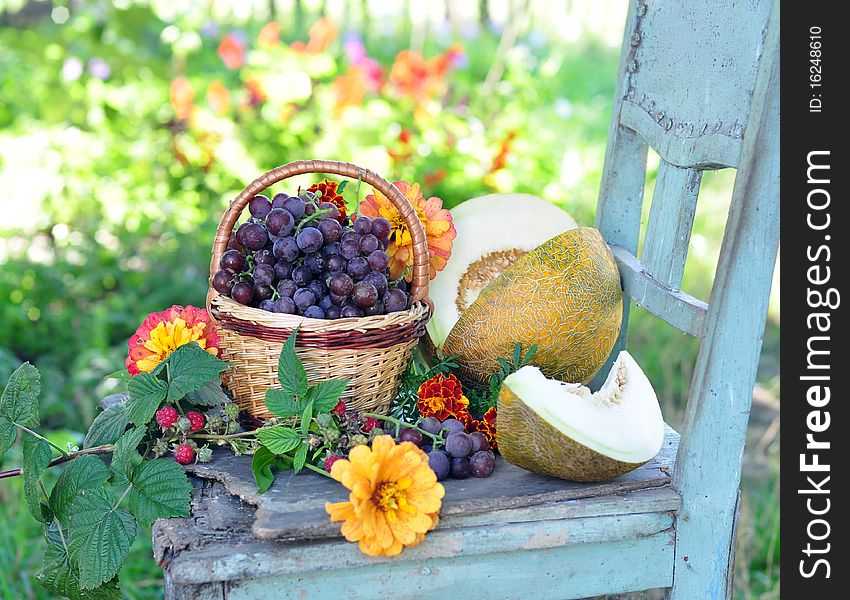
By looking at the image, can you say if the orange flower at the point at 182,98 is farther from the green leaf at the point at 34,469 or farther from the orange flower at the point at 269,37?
the green leaf at the point at 34,469

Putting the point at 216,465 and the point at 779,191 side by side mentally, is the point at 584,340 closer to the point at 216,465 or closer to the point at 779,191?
the point at 779,191

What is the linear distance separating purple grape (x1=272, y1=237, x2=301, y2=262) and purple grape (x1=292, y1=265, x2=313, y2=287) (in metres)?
0.02

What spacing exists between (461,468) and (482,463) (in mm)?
30

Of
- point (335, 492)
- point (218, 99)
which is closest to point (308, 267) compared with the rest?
point (335, 492)

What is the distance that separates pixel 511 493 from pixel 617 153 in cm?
73

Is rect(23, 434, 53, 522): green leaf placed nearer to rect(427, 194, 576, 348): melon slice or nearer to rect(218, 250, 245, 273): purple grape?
rect(218, 250, 245, 273): purple grape

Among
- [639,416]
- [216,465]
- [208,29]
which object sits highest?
[208,29]

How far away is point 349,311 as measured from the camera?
1.28 meters

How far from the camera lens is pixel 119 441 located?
1.26 m

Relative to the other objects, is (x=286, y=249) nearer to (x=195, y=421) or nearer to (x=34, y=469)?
(x=195, y=421)

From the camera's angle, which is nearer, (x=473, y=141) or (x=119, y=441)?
(x=119, y=441)

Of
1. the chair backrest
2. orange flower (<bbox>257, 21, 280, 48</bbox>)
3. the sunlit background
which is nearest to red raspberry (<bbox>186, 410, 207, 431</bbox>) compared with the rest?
the chair backrest

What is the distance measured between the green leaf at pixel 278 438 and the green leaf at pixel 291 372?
5 cm
